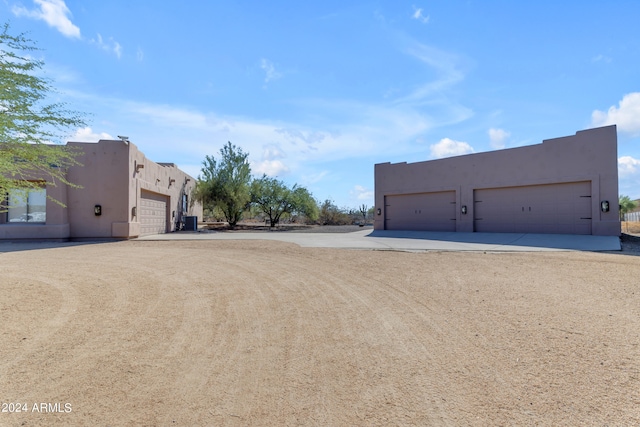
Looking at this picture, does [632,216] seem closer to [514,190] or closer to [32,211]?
[514,190]

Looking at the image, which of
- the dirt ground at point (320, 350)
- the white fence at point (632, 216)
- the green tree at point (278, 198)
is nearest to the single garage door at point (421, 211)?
the green tree at point (278, 198)

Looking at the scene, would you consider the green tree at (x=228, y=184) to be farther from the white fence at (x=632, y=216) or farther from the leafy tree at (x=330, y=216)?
the white fence at (x=632, y=216)

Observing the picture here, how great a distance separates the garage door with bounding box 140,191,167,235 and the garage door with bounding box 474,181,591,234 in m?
17.9

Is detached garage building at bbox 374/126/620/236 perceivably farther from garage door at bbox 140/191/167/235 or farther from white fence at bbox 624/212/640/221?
white fence at bbox 624/212/640/221

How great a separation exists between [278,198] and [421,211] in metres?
11.7

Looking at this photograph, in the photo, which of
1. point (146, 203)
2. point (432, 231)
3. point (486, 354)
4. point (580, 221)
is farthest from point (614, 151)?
point (146, 203)

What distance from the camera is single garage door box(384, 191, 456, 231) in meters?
20.8

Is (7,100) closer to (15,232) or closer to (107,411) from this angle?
(107,411)

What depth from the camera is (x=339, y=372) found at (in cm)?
348

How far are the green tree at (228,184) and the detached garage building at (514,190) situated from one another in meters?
10.3

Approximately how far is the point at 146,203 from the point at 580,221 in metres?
21.6

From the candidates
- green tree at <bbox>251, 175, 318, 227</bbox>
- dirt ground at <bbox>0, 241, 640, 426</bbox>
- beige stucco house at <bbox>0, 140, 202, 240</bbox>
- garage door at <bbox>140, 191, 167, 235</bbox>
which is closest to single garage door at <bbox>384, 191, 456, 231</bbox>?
green tree at <bbox>251, 175, 318, 227</bbox>

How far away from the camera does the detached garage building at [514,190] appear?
15.8 metres

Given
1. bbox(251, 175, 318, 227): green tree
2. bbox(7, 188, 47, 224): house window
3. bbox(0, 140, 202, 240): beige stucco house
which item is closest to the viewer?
bbox(0, 140, 202, 240): beige stucco house
